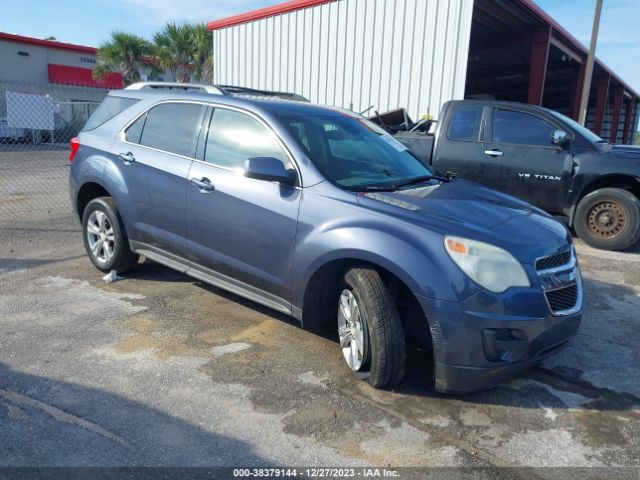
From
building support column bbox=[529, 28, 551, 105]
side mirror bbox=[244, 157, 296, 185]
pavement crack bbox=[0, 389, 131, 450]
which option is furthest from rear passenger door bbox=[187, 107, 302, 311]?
building support column bbox=[529, 28, 551, 105]

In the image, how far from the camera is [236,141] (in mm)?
3885

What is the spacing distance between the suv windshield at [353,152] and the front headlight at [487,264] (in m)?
0.85

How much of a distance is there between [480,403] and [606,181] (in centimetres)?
488

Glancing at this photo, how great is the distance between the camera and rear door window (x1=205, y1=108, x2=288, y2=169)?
3.71 m

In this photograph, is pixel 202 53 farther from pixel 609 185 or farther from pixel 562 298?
pixel 562 298

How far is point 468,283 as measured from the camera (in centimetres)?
277

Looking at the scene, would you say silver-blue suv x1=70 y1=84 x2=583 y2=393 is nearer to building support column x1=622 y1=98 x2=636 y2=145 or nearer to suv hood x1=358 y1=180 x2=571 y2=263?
suv hood x1=358 y1=180 x2=571 y2=263

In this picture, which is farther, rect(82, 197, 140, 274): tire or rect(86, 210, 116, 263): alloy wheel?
rect(86, 210, 116, 263): alloy wheel

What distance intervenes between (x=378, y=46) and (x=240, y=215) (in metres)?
9.26

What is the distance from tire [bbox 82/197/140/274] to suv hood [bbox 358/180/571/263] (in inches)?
102

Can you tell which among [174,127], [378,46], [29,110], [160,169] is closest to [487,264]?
[160,169]

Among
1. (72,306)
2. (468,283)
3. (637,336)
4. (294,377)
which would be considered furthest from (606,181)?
(72,306)

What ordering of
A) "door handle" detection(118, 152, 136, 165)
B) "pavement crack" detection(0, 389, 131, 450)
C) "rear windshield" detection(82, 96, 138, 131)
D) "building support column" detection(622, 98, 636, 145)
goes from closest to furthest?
1. "pavement crack" detection(0, 389, 131, 450)
2. "door handle" detection(118, 152, 136, 165)
3. "rear windshield" detection(82, 96, 138, 131)
4. "building support column" detection(622, 98, 636, 145)

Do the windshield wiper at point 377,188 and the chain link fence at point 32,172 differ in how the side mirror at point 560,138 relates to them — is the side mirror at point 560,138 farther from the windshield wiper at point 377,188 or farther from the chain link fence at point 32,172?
the chain link fence at point 32,172
